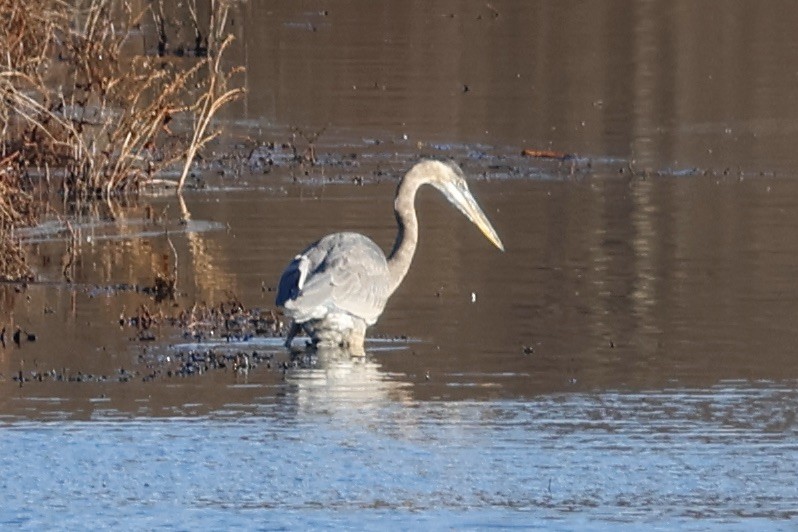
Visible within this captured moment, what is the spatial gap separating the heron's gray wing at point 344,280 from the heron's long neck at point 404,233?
196 mm

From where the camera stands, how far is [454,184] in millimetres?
12297

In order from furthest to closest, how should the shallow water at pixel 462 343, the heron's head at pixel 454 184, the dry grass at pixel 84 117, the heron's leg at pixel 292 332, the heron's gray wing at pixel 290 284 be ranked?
the dry grass at pixel 84 117 → the heron's head at pixel 454 184 → the heron's leg at pixel 292 332 → the heron's gray wing at pixel 290 284 → the shallow water at pixel 462 343

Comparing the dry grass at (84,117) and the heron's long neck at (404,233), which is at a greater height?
the dry grass at (84,117)

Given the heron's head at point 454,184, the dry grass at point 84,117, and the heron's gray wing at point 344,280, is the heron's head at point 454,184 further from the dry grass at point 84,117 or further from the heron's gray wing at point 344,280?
the dry grass at point 84,117

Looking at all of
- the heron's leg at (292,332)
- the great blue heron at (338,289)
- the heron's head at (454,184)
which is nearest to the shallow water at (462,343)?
the heron's leg at (292,332)

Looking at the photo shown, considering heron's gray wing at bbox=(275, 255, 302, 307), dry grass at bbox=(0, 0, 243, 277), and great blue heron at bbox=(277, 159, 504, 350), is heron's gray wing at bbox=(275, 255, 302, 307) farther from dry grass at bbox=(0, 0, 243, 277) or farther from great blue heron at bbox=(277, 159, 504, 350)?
dry grass at bbox=(0, 0, 243, 277)

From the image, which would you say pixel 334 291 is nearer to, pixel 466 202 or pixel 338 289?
pixel 338 289

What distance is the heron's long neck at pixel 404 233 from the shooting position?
11587 millimetres

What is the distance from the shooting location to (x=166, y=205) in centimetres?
1652

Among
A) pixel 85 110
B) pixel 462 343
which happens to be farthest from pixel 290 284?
pixel 85 110

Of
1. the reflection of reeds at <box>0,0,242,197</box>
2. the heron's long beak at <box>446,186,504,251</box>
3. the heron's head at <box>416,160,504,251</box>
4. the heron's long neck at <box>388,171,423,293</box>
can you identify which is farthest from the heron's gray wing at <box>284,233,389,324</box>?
the reflection of reeds at <box>0,0,242,197</box>

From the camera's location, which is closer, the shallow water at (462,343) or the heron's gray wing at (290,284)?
the shallow water at (462,343)

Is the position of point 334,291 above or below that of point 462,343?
above

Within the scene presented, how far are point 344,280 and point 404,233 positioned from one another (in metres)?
1.04
